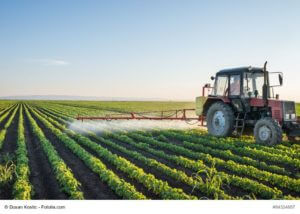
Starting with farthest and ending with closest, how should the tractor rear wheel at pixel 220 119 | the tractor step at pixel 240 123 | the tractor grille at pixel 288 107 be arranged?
the tractor rear wheel at pixel 220 119, the tractor step at pixel 240 123, the tractor grille at pixel 288 107

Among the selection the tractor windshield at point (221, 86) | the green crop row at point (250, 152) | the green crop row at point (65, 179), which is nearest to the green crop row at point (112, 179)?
the green crop row at point (65, 179)

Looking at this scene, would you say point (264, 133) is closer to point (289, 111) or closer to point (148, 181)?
point (289, 111)

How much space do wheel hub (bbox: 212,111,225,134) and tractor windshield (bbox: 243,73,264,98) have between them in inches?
46.5

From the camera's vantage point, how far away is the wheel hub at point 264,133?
991cm

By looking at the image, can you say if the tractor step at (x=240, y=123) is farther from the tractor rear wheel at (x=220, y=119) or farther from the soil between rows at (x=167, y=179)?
the soil between rows at (x=167, y=179)

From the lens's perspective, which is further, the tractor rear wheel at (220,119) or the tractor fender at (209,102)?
the tractor fender at (209,102)

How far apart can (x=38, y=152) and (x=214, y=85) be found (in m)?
5.54

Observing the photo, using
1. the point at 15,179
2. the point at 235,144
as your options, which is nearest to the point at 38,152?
the point at 15,179

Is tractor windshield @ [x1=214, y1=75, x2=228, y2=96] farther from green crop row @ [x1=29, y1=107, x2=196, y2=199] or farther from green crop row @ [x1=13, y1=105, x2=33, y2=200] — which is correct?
green crop row @ [x1=13, y1=105, x2=33, y2=200]

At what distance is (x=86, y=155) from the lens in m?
9.31

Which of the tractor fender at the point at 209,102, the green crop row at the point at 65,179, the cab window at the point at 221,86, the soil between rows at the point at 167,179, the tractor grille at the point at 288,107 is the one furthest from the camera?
the tractor fender at the point at 209,102

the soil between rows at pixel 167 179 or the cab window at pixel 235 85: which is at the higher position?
the cab window at pixel 235 85

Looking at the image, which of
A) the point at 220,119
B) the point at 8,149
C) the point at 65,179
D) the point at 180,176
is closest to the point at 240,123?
the point at 220,119
